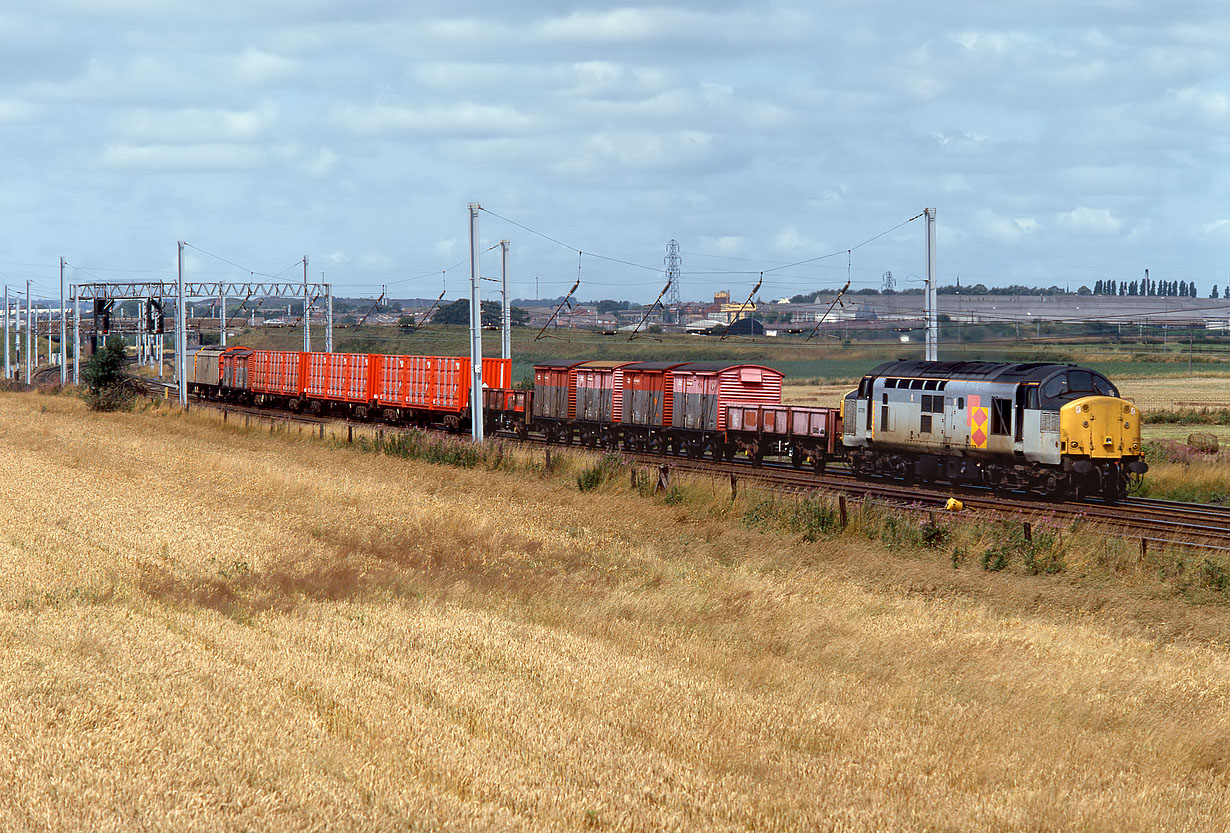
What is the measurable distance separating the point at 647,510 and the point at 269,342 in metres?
136

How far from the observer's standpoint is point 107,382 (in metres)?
65.5

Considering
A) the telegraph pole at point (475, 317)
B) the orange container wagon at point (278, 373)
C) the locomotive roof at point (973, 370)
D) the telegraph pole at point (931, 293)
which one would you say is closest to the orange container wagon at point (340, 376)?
the orange container wagon at point (278, 373)

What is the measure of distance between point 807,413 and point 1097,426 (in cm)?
1000

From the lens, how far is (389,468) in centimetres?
3459

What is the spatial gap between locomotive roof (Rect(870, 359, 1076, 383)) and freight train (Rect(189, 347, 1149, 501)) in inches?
2.2

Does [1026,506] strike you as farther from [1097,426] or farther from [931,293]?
[931,293]

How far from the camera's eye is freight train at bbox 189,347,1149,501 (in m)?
28.5

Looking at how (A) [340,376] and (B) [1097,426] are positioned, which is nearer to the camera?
(B) [1097,426]

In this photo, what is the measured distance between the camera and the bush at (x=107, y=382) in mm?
64375

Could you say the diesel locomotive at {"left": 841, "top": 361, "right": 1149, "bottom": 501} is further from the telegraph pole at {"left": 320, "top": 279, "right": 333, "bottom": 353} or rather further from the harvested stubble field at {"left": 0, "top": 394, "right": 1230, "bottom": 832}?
the telegraph pole at {"left": 320, "top": 279, "right": 333, "bottom": 353}

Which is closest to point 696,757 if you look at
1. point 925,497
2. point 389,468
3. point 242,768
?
point 242,768

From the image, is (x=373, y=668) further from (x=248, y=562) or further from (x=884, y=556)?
(x=884, y=556)

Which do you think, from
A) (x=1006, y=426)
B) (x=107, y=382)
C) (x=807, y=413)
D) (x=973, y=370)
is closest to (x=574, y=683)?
(x=1006, y=426)

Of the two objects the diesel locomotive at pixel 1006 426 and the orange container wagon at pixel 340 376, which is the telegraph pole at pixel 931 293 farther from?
the orange container wagon at pixel 340 376
